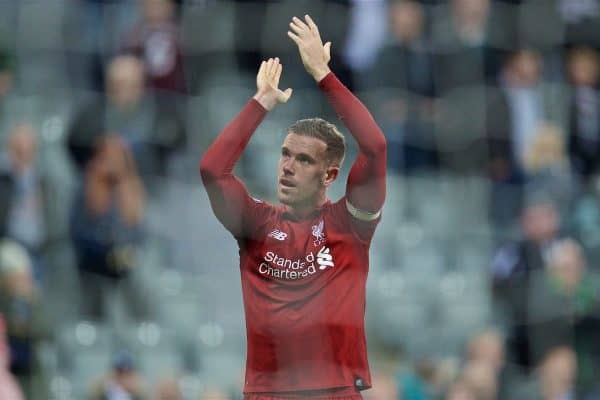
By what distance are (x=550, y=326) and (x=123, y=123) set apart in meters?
2.54

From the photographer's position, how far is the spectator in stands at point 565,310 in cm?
750

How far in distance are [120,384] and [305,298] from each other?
7.04 ft

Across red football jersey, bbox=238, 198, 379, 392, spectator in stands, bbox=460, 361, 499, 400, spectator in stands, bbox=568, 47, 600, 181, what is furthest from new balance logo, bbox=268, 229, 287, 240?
spectator in stands, bbox=568, 47, 600, 181

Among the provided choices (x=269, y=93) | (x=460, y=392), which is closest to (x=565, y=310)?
(x=460, y=392)

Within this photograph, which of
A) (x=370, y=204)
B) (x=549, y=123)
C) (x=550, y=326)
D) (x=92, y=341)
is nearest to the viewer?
(x=370, y=204)

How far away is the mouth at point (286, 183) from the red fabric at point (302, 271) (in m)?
0.14

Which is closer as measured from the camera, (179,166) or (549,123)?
(179,166)

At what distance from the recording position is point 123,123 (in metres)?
7.32

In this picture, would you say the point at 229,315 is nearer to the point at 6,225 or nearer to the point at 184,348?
the point at 184,348

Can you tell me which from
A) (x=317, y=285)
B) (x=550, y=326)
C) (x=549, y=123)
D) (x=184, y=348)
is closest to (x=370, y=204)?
(x=317, y=285)

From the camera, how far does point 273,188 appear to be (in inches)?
299

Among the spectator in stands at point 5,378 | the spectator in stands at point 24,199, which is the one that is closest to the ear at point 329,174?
the spectator in stands at point 5,378

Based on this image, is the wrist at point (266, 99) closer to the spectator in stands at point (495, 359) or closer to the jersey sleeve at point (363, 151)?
the jersey sleeve at point (363, 151)

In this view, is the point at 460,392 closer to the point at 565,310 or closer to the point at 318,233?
the point at 565,310
